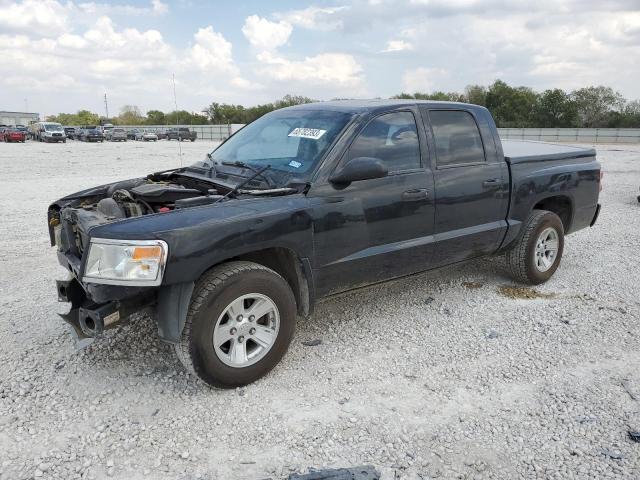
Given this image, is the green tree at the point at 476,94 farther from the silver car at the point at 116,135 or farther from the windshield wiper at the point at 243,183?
the windshield wiper at the point at 243,183

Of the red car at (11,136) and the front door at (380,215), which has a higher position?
the red car at (11,136)

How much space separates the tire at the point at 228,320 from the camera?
3.23 metres

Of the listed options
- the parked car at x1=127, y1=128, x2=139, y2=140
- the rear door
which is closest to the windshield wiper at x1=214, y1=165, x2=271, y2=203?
the rear door

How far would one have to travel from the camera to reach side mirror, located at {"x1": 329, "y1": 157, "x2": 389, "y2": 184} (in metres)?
3.65

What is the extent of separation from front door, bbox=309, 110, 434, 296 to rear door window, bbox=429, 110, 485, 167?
211 millimetres

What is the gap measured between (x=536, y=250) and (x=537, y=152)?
1057mm

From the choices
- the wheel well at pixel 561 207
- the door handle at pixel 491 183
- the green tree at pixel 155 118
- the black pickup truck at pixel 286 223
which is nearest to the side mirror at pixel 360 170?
the black pickup truck at pixel 286 223

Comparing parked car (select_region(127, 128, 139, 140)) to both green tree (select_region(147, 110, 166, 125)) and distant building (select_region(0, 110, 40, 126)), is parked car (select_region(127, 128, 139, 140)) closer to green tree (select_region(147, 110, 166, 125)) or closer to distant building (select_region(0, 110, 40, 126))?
green tree (select_region(147, 110, 166, 125))

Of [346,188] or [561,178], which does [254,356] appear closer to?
[346,188]

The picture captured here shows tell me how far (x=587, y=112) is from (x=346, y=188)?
208 feet

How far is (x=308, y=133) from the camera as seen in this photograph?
4.12 metres

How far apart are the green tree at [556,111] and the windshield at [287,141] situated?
59.7 meters

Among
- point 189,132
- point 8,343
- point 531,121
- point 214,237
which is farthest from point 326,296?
point 531,121

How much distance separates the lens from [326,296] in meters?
3.96
